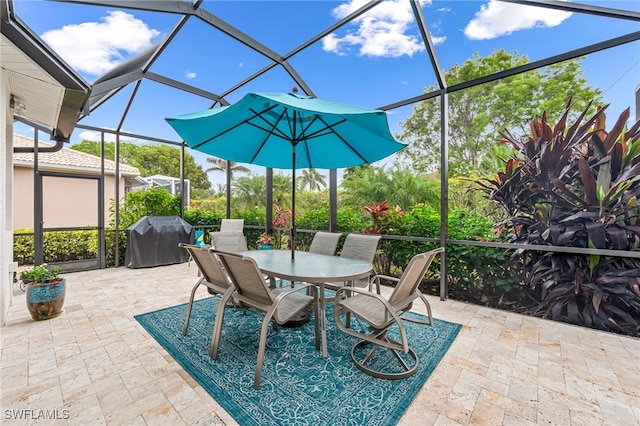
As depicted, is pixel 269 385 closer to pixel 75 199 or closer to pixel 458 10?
pixel 75 199

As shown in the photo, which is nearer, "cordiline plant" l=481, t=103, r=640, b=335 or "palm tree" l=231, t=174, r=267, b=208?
"cordiline plant" l=481, t=103, r=640, b=335

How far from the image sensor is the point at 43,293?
3.44 m

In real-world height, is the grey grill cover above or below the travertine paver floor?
above

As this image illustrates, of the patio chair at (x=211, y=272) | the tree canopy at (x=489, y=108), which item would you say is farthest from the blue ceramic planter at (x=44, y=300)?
the tree canopy at (x=489, y=108)

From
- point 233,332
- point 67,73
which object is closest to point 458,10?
point 67,73

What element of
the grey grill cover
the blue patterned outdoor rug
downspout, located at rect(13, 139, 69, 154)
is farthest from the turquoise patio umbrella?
the grey grill cover

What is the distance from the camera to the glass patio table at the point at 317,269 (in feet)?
8.35

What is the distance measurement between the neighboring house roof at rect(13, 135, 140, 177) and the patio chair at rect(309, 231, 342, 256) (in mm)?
5761

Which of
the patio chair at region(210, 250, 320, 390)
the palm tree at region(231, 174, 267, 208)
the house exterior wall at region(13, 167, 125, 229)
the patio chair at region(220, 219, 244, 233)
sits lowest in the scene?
the patio chair at region(210, 250, 320, 390)

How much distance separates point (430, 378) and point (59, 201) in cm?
751

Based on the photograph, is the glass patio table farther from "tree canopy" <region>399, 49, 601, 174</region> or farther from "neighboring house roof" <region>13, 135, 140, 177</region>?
"tree canopy" <region>399, 49, 601, 174</region>

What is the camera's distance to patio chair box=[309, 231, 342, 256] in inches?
160

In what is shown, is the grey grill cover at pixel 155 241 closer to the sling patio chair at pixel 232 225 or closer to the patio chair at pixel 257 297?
the sling patio chair at pixel 232 225

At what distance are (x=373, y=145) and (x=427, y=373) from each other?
2.45 meters
